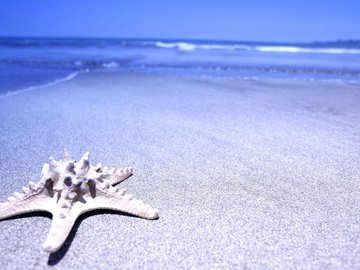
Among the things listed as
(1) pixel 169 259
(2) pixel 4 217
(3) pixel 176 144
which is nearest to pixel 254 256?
(1) pixel 169 259

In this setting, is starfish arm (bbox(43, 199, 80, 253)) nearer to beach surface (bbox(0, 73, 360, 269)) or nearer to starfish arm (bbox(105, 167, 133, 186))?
beach surface (bbox(0, 73, 360, 269))

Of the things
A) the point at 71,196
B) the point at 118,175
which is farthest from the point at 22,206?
the point at 118,175

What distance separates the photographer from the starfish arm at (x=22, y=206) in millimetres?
2100

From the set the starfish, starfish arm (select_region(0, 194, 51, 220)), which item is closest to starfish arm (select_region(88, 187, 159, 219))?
the starfish

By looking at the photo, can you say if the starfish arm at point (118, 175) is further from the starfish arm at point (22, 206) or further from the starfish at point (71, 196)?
the starfish arm at point (22, 206)

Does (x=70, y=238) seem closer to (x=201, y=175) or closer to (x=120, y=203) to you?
(x=120, y=203)

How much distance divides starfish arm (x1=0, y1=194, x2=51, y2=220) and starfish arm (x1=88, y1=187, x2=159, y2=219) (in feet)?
0.97

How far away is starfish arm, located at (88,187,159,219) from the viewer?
2.13 metres

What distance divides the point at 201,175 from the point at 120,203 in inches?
38.4

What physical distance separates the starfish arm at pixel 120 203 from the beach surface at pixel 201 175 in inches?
3.1

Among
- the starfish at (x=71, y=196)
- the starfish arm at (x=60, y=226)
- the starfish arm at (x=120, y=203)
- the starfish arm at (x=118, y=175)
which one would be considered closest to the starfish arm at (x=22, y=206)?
the starfish at (x=71, y=196)

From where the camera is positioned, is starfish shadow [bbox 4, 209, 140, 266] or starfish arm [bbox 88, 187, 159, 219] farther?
starfish arm [bbox 88, 187, 159, 219]

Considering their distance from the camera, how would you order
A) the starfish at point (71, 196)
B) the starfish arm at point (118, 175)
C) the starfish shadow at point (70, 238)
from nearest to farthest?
the starfish shadow at point (70, 238) < the starfish at point (71, 196) < the starfish arm at point (118, 175)

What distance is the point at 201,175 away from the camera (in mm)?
2932
